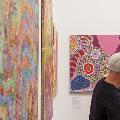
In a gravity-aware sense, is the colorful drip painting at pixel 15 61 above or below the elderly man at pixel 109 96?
above

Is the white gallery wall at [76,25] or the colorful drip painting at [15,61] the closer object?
the colorful drip painting at [15,61]

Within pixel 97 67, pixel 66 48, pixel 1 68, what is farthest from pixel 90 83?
pixel 1 68

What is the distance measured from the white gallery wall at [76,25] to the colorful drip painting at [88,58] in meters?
0.09

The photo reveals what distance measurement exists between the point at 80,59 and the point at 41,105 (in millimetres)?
2525

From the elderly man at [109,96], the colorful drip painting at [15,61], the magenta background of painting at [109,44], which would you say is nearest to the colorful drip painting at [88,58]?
the magenta background of painting at [109,44]

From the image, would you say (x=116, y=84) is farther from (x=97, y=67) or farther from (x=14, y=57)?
(x=97, y=67)

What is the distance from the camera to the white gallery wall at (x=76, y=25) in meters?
4.67

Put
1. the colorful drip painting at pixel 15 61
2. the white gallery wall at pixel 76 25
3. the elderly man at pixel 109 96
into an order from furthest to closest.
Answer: the white gallery wall at pixel 76 25 → the elderly man at pixel 109 96 → the colorful drip painting at pixel 15 61

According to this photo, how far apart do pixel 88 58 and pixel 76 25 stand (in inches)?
20.6

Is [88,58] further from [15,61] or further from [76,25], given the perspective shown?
[15,61]

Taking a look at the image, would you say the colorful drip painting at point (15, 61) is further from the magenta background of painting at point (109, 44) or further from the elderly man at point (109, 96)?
the magenta background of painting at point (109, 44)

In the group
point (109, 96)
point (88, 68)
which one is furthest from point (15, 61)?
point (88, 68)

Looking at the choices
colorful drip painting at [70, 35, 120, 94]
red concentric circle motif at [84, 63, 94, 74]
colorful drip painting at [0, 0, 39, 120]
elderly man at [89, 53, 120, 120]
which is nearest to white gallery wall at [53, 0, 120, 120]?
colorful drip painting at [70, 35, 120, 94]

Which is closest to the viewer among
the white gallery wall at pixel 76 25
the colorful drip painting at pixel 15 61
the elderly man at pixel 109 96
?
the colorful drip painting at pixel 15 61
